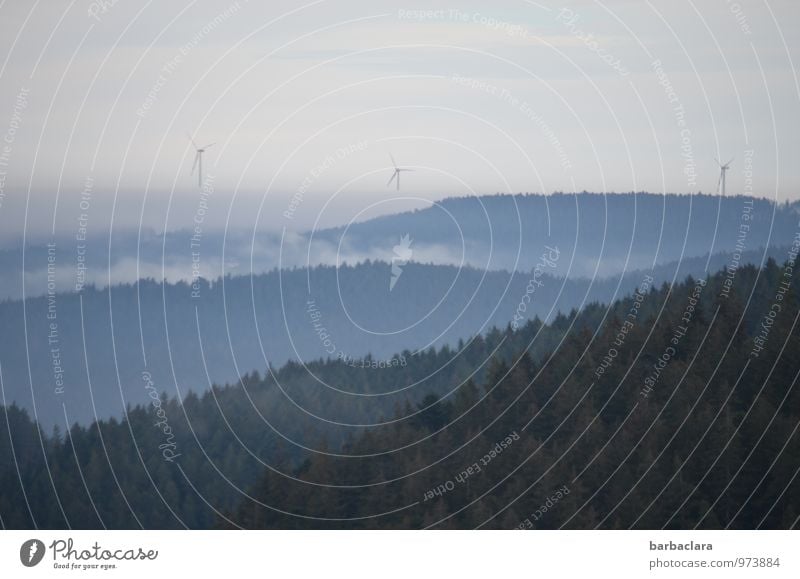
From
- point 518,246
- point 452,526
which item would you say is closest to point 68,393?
point 452,526

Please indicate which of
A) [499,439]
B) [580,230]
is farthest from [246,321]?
[580,230]

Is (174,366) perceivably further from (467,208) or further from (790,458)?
(790,458)

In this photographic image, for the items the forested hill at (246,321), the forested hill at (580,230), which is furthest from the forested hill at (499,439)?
the forested hill at (580,230)

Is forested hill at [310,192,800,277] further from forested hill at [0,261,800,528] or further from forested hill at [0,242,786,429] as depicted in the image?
forested hill at [0,261,800,528]

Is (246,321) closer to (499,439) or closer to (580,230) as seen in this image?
(499,439)

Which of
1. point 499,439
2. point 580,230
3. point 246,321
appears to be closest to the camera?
point 499,439

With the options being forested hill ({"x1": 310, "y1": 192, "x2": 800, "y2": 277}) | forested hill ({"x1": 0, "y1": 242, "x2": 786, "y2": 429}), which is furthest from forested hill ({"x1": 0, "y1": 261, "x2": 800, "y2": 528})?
forested hill ({"x1": 310, "y1": 192, "x2": 800, "y2": 277})

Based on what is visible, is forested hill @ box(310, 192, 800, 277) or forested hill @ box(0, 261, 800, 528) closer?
forested hill @ box(0, 261, 800, 528)

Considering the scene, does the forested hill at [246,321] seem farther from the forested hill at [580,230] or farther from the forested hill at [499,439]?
the forested hill at [499,439]
